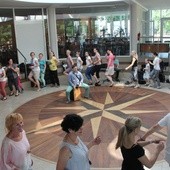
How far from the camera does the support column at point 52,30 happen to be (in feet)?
42.4

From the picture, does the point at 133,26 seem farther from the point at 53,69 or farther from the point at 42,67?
the point at 42,67

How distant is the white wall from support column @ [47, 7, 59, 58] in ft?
1.08

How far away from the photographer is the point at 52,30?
1306 cm

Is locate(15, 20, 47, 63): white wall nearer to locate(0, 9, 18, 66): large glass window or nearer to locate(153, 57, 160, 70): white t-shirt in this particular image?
A: locate(0, 9, 18, 66): large glass window

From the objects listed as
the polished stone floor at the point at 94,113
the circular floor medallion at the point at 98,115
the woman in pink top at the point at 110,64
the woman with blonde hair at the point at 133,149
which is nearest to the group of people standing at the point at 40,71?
the polished stone floor at the point at 94,113

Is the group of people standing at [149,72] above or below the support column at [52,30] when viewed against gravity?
below

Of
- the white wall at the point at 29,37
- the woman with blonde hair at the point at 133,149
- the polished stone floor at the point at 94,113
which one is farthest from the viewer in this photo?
the white wall at the point at 29,37

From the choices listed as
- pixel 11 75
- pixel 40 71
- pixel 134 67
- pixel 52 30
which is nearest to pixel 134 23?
pixel 134 67

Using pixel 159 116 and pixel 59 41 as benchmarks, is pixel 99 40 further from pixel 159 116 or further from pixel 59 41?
pixel 159 116

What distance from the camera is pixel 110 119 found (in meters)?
7.07

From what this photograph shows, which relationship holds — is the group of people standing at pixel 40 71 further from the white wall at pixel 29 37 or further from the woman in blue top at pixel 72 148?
the woman in blue top at pixel 72 148

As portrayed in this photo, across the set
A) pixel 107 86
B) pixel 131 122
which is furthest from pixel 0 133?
pixel 107 86

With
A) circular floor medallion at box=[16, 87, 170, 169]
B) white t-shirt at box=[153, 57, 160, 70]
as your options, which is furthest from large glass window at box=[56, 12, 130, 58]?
circular floor medallion at box=[16, 87, 170, 169]

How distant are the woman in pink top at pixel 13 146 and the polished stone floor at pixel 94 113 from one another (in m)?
1.95
